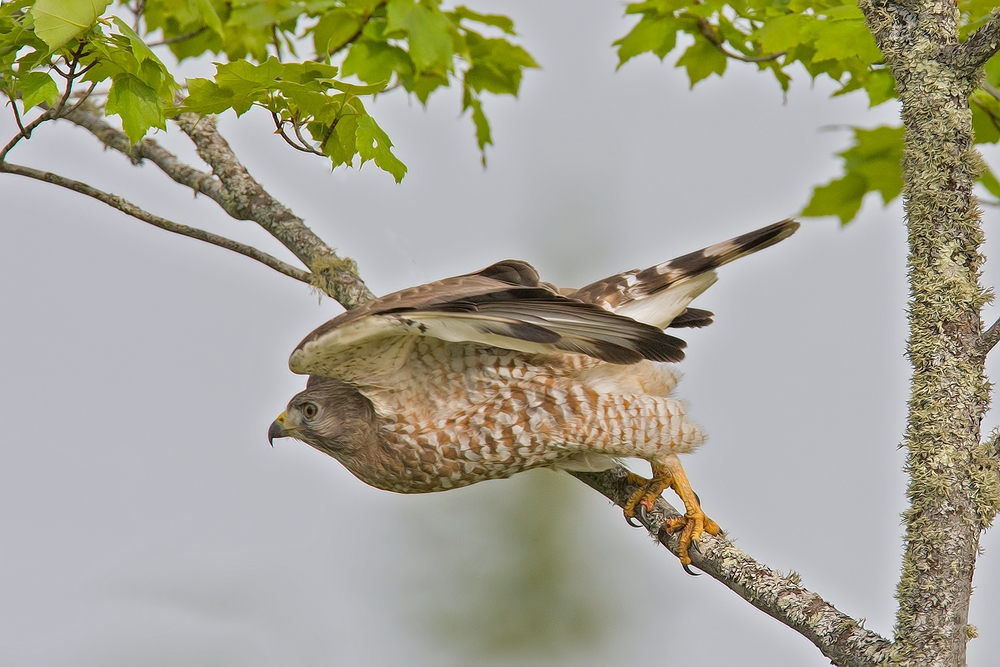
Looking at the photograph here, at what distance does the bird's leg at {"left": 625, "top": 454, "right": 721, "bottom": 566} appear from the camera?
3.26 m

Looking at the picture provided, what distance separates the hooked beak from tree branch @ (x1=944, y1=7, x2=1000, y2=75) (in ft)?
8.95

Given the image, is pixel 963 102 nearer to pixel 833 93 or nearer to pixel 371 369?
pixel 833 93

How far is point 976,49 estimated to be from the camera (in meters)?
2.50

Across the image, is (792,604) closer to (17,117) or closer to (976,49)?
(976,49)

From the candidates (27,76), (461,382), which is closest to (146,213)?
(27,76)

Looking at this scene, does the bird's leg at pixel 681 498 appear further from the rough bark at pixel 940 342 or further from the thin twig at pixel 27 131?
the thin twig at pixel 27 131

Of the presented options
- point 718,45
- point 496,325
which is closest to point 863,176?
point 718,45

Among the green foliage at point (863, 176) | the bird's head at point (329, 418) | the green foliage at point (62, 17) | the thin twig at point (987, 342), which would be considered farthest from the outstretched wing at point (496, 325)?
the green foliage at point (863, 176)

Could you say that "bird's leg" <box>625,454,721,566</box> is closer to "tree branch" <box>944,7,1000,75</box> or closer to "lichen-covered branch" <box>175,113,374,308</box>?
"lichen-covered branch" <box>175,113,374,308</box>

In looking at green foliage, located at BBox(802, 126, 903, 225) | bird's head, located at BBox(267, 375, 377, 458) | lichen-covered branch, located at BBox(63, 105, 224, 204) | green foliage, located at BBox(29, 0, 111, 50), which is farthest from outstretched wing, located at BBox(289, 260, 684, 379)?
green foliage, located at BBox(802, 126, 903, 225)

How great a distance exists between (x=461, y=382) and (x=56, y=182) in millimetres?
1620

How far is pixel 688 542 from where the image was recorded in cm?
322

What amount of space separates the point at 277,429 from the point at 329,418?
0.31 metres

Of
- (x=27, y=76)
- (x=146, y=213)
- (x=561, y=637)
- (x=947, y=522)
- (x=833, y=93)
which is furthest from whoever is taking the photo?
(x=561, y=637)
